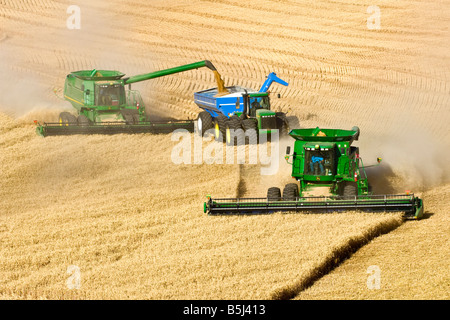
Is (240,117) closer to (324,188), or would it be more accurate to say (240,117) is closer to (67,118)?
→ (67,118)

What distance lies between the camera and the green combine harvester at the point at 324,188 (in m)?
17.0

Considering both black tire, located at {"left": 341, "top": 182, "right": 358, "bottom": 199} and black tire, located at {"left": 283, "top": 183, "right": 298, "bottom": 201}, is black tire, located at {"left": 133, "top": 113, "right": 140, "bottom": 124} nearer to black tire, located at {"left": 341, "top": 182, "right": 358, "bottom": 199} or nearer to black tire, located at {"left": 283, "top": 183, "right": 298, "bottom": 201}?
black tire, located at {"left": 283, "top": 183, "right": 298, "bottom": 201}

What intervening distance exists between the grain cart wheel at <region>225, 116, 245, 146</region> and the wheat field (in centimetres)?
112

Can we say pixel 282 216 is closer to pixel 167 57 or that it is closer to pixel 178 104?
pixel 178 104

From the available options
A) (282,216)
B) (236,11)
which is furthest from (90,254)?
(236,11)

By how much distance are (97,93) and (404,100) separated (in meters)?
9.91

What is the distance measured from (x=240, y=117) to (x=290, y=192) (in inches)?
207

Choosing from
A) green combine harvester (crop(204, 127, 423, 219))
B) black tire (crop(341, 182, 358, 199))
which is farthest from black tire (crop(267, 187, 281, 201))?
black tire (crop(341, 182, 358, 199))

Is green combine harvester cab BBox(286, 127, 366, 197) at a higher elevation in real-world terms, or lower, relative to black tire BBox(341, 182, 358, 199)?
higher

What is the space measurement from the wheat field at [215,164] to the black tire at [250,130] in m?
0.78

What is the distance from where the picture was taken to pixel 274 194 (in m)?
17.6

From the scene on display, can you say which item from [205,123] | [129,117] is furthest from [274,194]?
[129,117]

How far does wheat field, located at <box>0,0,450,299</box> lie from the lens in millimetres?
14227

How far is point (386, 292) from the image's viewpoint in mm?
13281
